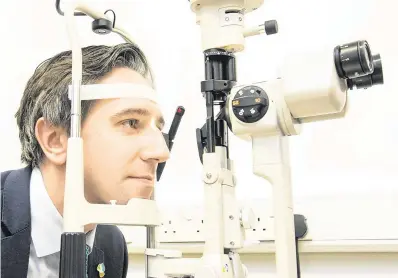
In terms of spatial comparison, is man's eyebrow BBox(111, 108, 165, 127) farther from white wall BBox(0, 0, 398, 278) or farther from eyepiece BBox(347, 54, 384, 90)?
white wall BBox(0, 0, 398, 278)

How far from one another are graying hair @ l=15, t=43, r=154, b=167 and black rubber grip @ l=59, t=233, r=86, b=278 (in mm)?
341

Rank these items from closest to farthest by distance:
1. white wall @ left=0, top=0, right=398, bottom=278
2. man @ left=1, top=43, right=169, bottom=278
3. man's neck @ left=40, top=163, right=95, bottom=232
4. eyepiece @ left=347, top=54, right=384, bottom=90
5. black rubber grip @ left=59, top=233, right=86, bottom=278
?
1. black rubber grip @ left=59, top=233, right=86, bottom=278
2. eyepiece @ left=347, top=54, right=384, bottom=90
3. man @ left=1, top=43, right=169, bottom=278
4. man's neck @ left=40, top=163, right=95, bottom=232
5. white wall @ left=0, top=0, right=398, bottom=278

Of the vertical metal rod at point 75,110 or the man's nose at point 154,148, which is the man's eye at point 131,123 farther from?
the vertical metal rod at point 75,110

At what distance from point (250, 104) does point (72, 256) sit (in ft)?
1.54

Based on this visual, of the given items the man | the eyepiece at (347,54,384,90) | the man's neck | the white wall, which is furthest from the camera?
the white wall

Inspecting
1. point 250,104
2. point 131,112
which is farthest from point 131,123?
point 250,104

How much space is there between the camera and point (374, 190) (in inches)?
55.2

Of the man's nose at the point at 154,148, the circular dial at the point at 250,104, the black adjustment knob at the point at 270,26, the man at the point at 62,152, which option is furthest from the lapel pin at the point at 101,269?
the black adjustment knob at the point at 270,26

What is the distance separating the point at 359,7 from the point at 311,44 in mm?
191

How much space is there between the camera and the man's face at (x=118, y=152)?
1.10m

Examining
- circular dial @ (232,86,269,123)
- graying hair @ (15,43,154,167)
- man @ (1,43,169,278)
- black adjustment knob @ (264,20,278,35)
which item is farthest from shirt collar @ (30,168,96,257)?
black adjustment knob @ (264,20,278,35)

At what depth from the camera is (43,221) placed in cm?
116

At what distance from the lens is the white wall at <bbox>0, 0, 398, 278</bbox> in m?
1.44

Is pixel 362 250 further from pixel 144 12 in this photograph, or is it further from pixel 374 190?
pixel 144 12
